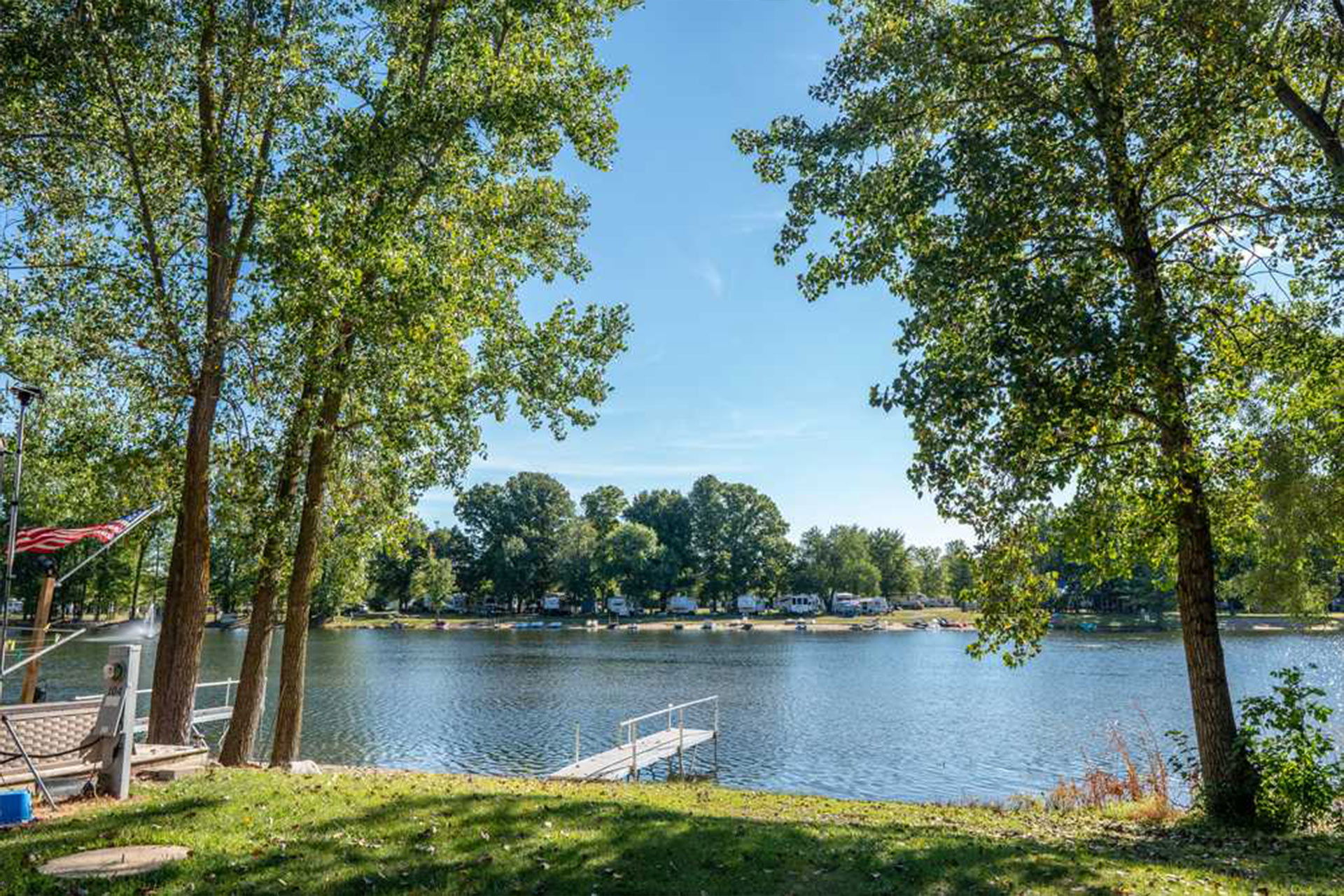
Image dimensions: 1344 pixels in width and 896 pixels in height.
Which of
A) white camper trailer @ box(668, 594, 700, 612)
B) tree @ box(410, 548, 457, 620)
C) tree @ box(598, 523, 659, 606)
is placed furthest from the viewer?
white camper trailer @ box(668, 594, 700, 612)

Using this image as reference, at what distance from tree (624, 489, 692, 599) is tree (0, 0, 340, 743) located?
9224 cm

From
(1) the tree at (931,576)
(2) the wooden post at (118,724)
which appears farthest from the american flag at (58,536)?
(1) the tree at (931,576)

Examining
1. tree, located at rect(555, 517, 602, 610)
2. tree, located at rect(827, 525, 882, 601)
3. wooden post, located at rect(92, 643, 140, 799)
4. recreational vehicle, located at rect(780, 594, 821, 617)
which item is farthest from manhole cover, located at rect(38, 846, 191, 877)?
recreational vehicle, located at rect(780, 594, 821, 617)

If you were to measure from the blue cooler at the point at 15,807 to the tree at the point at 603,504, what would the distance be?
10345 cm

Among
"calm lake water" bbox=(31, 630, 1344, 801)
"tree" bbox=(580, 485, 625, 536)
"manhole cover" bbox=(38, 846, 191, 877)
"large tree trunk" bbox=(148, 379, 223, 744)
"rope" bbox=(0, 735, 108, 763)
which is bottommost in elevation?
"calm lake water" bbox=(31, 630, 1344, 801)

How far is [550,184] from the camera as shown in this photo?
1584cm

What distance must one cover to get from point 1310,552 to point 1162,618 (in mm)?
87641

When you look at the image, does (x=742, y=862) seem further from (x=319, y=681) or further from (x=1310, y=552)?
(x=319, y=681)

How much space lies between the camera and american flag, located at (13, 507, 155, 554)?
37.4ft

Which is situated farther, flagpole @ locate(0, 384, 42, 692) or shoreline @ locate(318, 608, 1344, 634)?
shoreline @ locate(318, 608, 1344, 634)

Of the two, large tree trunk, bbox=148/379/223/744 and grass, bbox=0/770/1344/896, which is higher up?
large tree trunk, bbox=148/379/223/744

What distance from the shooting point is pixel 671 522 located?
109 m

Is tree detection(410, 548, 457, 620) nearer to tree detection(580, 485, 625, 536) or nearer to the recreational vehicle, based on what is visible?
tree detection(580, 485, 625, 536)

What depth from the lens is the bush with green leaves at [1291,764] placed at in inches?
373
